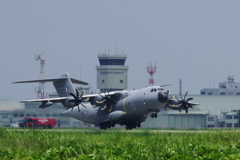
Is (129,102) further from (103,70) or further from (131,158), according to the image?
(103,70)

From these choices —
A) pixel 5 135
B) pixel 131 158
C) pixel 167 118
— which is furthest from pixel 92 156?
pixel 167 118

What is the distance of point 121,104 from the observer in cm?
5622

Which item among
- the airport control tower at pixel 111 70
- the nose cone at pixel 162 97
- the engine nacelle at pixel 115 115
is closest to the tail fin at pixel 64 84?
the engine nacelle at pixel 115 115

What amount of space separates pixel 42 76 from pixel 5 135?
11883 cm

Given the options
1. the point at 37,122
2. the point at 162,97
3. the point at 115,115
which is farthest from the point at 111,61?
the point at 162,97

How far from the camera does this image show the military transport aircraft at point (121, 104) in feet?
173

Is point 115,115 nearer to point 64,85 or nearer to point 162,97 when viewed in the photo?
point 162,97

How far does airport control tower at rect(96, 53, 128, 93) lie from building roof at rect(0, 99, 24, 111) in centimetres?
7904

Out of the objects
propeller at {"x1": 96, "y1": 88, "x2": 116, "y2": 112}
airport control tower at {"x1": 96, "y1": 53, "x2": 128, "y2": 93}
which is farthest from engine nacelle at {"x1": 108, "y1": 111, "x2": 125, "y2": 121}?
airport control tower at {"x1": 96, "y1": 53, "x2": 128, "y2": 93}

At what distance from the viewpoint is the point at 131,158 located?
2203 centimetres

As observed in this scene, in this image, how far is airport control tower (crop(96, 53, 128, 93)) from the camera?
169875 millimetres

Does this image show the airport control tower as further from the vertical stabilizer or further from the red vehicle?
the vertical stabilizer

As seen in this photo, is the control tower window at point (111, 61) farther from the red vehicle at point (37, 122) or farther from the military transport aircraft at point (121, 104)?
the military transport aircraft at point (121, 104)

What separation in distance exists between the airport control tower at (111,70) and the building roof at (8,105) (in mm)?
79041
